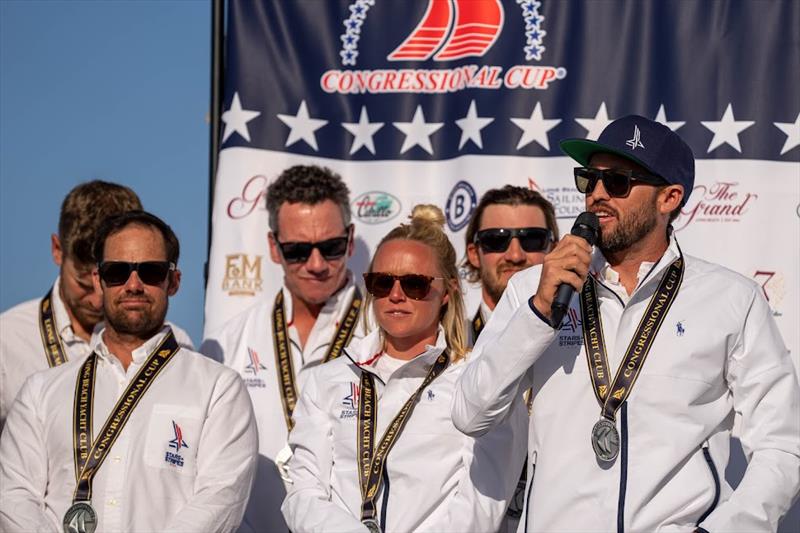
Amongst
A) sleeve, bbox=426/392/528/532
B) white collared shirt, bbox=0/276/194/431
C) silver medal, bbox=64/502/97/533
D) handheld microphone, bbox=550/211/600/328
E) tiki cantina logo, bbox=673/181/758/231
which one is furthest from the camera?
tiki cantina logo, bbox=673/181/758/231

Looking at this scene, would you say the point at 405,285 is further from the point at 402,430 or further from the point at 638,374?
the point at 638,374

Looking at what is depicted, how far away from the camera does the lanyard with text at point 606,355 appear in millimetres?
3660

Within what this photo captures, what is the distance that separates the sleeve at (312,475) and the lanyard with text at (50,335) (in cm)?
152

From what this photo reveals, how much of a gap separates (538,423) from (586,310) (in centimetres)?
41

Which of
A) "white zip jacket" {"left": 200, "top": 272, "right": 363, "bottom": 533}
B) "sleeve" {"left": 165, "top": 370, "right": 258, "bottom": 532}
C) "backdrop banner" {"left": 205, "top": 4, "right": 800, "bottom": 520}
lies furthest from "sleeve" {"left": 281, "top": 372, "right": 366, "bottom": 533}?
"backdrop banner" {"left": 205, "top": 4, "right": 800, "bottom": 520}

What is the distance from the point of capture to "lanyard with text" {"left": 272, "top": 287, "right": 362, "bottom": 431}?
5527mm

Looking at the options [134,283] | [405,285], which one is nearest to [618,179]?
[405,285]

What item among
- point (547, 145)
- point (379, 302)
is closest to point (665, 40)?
point (547, 145)

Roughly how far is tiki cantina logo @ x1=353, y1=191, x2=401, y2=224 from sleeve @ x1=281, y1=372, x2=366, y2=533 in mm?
1896

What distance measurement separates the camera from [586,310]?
3.90 m

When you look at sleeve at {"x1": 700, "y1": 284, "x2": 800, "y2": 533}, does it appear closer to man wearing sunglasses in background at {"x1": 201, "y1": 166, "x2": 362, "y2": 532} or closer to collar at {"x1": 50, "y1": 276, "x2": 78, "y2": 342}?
man wearing sunglasses in background at {"x1": 201, "y1": 166, "x2": 362, "y2": 532}

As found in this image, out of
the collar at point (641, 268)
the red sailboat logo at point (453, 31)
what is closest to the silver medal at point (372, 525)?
the collar at point (641, 268)

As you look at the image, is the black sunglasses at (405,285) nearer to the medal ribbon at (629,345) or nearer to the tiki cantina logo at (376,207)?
the medal ribbon at (629,345)

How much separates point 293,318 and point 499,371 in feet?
7.68
